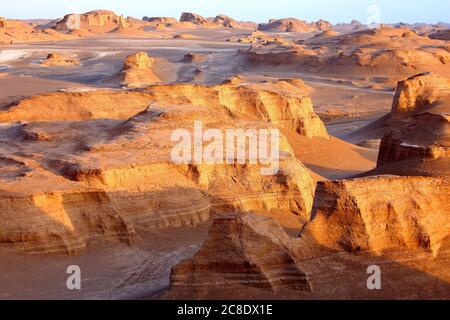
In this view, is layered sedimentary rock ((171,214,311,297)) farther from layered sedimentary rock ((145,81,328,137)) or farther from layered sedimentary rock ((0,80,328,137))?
layered sedimentary rock ((145,81,328,137))

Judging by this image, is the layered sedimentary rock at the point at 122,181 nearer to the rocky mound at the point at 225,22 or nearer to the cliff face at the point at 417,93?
the cliff face at the point at 417,93

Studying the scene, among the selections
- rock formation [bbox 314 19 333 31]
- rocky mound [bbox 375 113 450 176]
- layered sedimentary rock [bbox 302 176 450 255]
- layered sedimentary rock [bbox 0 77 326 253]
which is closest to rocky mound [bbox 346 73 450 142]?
rocky mound [bbox 375 113 450 176]

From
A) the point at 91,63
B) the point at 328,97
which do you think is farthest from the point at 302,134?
the point at 91,63

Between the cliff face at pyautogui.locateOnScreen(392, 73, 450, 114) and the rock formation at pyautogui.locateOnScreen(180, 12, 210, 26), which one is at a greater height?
the rock formation at pyautogui.locateOnScreen(180, 12, 210, 26)

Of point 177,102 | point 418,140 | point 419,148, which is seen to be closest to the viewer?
point 419,148

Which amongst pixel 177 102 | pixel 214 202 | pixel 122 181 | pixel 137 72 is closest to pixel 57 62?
pixel 137 72

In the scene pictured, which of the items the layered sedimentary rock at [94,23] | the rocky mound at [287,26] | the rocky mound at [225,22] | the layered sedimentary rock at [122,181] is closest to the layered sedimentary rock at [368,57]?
the layered sedimentary rock at [122,181]

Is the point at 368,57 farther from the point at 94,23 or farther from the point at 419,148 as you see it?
the point at 94,23
